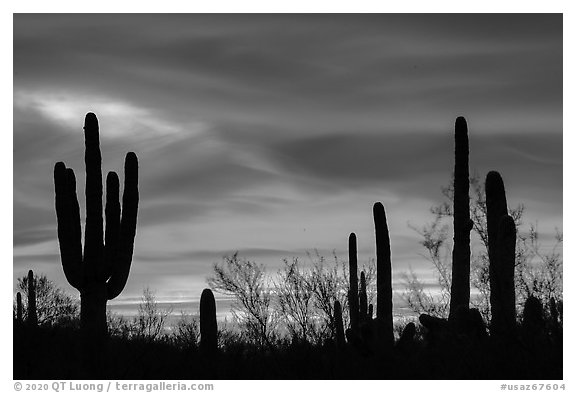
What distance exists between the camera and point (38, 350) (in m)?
11.7

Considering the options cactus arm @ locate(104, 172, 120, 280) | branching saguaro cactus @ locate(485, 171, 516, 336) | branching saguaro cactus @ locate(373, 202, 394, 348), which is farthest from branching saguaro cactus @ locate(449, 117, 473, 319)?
cactus arm @ locate(104, 172, 120, 280)

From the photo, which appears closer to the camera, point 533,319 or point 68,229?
point 533,319

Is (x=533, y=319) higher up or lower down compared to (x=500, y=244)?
lower down

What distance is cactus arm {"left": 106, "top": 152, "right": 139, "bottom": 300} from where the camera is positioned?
17.6 m

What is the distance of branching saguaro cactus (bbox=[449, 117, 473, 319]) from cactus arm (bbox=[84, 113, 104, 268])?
7.45 meters

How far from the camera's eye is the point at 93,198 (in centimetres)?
1755

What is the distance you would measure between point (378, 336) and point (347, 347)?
528 millimetres

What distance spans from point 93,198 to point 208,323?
148 inches

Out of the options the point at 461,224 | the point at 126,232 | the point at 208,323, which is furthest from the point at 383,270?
the point at 126,232

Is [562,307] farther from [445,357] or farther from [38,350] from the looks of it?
[38,350]

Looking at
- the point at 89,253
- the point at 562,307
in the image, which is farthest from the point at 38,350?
the point at 562,307

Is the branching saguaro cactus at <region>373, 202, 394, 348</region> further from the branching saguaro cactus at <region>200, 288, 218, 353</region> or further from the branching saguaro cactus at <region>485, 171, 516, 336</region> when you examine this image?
the branching saguaro cactus at <region>485, 171, 516, 336</region>

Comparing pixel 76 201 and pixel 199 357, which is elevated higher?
pixel 76 201

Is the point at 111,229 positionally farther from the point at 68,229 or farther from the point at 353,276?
the point at 353,276
